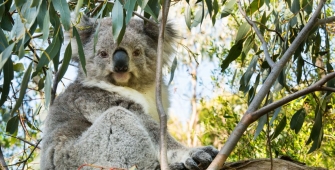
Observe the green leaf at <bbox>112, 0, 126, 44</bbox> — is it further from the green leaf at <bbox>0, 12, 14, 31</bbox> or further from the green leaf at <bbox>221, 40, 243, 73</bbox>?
the green leaf at <bbox>221, 40, 243, 73</bbox>

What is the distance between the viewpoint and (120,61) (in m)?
3.97

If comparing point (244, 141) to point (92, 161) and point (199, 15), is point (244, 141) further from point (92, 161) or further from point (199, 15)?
point (92, 161)

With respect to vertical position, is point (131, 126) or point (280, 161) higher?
point (131, 126)

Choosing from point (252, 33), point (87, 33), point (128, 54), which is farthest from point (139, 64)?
point (252, 33)

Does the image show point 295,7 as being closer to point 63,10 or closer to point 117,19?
point 117,19

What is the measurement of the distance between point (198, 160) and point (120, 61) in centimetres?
111

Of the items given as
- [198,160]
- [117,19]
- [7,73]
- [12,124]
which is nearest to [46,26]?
[117,19]

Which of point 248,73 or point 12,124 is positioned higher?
point 248,73

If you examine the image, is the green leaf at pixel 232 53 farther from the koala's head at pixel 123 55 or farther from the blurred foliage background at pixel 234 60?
the koala's head at pixel 123 55

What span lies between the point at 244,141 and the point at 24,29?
8.58 feet

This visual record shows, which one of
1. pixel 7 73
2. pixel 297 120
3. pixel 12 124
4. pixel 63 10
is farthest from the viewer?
pixel 12 124

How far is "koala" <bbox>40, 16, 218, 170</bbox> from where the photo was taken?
349cm

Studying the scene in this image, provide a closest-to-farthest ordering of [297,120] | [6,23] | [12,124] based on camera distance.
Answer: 1. [6,23]
2. [297,120]
3. [12,124]

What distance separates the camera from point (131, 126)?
140 inches
